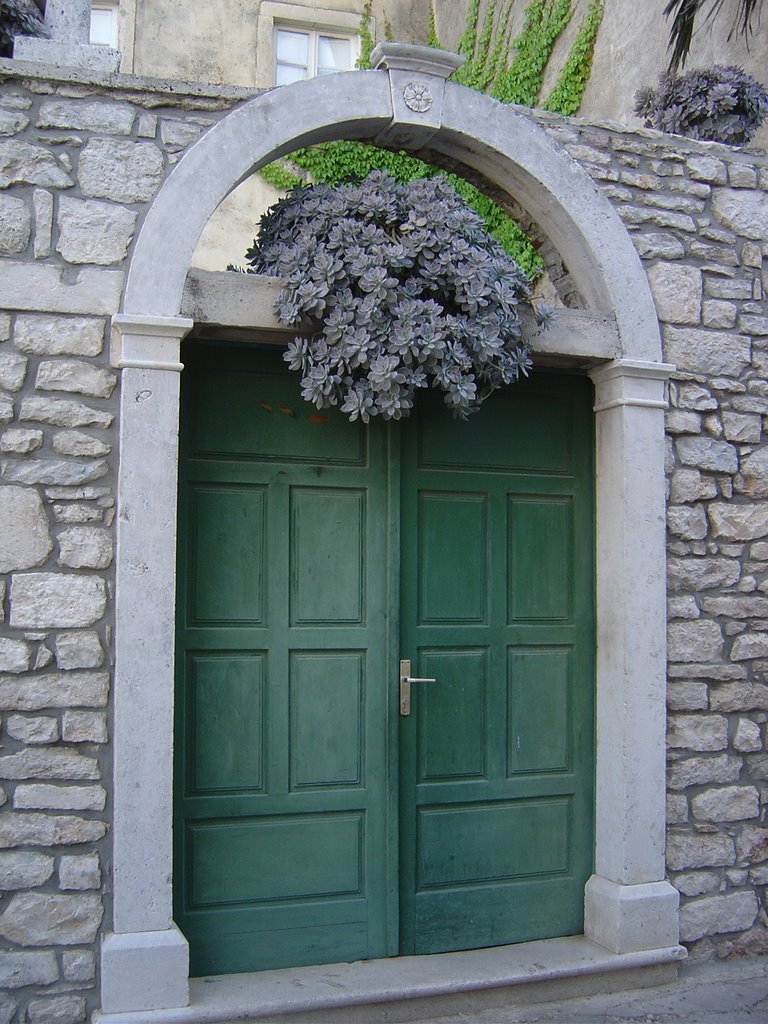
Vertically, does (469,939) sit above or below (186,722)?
below

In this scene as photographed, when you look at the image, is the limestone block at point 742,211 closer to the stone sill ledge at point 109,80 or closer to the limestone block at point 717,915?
the stone sill ledge at point 109,80

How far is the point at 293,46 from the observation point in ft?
30.9

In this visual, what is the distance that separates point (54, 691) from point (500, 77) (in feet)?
21.7

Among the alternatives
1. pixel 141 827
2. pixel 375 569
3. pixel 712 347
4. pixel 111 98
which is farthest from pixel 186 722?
pixel 712 347

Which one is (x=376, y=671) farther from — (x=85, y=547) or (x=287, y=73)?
(x=287, y=73)

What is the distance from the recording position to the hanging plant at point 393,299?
349 cm

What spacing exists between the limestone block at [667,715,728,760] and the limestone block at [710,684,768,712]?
6 cm

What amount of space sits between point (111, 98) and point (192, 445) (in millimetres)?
1221

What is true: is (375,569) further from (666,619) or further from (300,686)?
(666,619)

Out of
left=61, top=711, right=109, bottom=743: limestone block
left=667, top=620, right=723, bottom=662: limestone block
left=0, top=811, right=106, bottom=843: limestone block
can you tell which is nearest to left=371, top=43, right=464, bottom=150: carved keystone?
left=667, top=620, right=723, bottom=662: limestone block

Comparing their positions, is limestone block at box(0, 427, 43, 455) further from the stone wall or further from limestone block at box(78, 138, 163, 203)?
limestone block at box(78, 138, 163, 203)

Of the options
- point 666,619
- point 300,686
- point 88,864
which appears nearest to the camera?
point 88,864

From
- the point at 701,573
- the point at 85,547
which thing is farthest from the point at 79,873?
the point at 701,573

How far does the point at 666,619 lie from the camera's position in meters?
4.10
